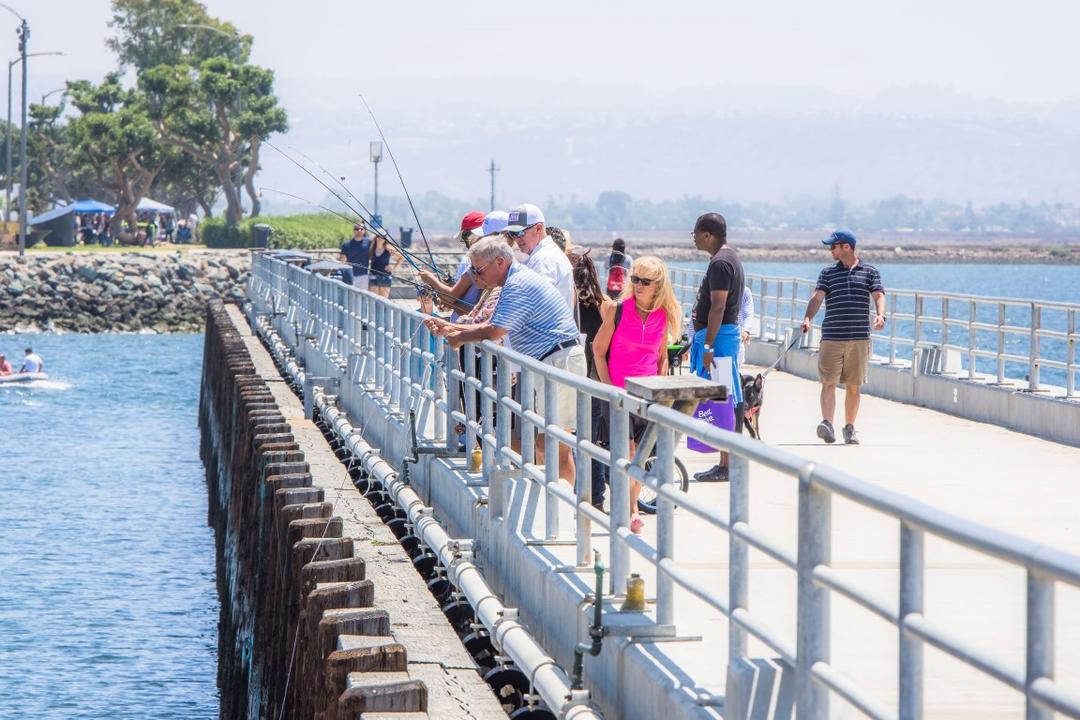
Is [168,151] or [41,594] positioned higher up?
[168,151]

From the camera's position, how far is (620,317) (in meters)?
9.95

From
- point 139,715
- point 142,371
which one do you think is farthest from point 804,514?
point 142,371

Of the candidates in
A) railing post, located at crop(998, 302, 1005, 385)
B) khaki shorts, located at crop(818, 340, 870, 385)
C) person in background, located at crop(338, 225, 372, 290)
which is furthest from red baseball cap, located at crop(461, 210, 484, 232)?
person in background, located at crop(338, 225, 372, 290)

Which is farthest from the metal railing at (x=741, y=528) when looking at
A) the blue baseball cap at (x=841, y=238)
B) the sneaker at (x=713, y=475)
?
the blue baseball cap at (x=841, y=238)

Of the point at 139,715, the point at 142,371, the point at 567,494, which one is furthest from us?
the point at 142,371

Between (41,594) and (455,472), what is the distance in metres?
16.1

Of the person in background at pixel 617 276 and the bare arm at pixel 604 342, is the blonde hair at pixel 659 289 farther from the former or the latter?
the person in background at pixel 617 276

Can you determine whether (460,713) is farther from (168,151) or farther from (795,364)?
(168,151)

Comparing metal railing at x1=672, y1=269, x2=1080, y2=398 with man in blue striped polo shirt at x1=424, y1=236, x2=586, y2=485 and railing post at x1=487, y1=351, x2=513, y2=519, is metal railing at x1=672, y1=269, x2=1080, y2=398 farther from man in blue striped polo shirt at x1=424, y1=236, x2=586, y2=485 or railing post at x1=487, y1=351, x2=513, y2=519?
railing post at x1=487, y1=351, x2=513, y2=519

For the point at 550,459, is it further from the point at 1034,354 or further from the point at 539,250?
the point at 1034,354

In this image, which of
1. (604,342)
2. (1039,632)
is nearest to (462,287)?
(604,342)

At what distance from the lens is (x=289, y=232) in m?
75.4

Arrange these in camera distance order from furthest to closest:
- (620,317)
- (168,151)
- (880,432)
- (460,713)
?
(168,151) → (880,432) → (620,317) → (460,713)

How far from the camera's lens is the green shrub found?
73.9 m
